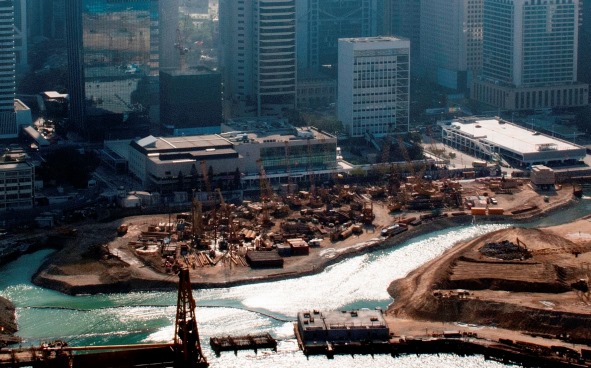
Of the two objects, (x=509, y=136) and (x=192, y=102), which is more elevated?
(x=192, y=102)

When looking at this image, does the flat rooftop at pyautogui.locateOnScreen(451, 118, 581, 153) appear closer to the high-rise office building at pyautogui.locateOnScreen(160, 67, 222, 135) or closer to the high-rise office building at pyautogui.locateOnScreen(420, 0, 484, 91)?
the high-rise office building at pyautogui.locateOnScreen(420, 0, 484, 91)

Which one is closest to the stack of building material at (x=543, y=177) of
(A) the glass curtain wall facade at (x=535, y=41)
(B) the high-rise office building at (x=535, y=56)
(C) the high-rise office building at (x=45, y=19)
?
(B) the high-rise office building at (x=535, y=56)

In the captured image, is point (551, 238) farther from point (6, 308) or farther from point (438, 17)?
point (438, 17)

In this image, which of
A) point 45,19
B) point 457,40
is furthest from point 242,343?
point 45,19

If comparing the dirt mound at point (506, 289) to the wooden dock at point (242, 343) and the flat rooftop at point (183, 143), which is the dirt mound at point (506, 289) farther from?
the flat rooftop at point (183, 143)

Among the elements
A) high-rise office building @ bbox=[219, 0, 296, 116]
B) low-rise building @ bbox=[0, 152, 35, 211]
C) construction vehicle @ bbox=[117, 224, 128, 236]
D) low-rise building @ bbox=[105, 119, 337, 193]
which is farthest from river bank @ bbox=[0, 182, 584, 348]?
high-rise office building @ bbox=[219, 0, 296, 116]

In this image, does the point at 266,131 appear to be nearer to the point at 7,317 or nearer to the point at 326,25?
the point at 326,25
